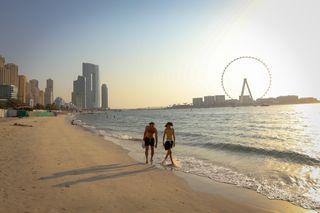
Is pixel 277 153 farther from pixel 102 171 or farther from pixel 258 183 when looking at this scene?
pixel 102 171

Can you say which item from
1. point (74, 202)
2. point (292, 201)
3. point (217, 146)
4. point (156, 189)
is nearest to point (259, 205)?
point (292, 201)

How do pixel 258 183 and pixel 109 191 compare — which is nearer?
pixel 109 191

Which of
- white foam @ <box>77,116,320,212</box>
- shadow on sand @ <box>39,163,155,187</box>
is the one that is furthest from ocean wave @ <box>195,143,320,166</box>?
shadow on sand @ <box>39,163,155,187</box>

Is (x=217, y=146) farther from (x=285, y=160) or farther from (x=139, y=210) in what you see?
(x=139, y=210)

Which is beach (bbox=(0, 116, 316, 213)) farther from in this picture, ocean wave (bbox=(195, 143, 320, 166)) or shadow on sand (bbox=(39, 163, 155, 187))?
ocean wave (bbox=(195, 143, 320, 166))

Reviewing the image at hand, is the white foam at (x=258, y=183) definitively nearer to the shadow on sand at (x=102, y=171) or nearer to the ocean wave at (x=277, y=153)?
the shadow on sand at (x=102, y=171)

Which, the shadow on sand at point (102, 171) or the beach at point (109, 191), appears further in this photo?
the shadow on sand at point (102, 171)

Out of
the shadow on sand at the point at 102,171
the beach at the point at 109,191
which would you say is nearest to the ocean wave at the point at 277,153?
the beach at the point at 109,191

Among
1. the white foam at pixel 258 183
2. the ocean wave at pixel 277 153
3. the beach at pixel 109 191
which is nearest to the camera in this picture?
the beach at pixel 109 191

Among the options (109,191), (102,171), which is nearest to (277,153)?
(102,171)

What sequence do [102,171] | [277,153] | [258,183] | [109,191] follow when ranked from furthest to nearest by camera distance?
Result: [277,153]
[102,171]
[258,183]
[109,191]

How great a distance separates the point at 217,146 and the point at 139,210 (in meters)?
19.8

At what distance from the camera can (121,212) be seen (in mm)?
7371

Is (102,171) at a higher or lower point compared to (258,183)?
higher
